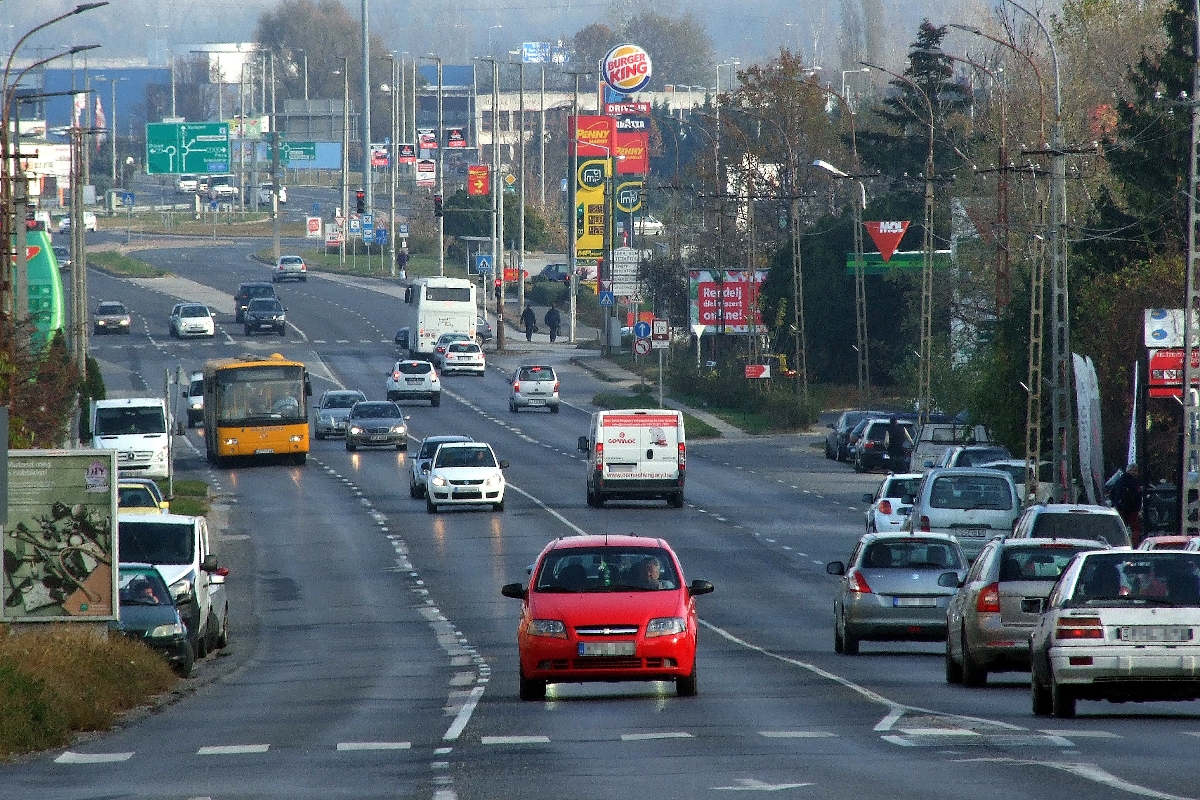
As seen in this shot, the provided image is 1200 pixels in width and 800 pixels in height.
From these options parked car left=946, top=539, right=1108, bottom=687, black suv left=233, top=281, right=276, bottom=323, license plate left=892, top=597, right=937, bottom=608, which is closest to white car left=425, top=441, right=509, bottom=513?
license plate left=892, top=597, right=937, bottom=608

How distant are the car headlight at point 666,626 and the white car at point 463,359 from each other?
217 ft

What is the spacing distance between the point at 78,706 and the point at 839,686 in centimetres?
695

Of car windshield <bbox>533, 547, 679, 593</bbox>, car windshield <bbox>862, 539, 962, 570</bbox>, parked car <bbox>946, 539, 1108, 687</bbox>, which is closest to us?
car windshield <bbox>533, 547, 679, 593</bbox>

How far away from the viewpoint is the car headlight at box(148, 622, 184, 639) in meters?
22.3

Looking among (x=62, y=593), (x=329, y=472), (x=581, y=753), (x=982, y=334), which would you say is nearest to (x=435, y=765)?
(x=581, y=753)

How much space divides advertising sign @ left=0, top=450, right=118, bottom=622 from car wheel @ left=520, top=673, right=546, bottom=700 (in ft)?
16.3

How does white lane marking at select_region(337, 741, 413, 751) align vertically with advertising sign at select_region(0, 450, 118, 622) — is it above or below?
below

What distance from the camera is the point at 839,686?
64.6ft

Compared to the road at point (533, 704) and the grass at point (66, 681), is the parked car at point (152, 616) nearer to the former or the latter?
the grass at point (66, 681)

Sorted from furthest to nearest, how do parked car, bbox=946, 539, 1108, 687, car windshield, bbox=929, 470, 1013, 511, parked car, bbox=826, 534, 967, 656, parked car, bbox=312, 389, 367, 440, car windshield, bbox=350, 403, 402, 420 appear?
parked car, bbox=312, 389, 367, 440
car windshield, bbox=350, 403, 402, 420
car windshield, bbox=929, 470, 1013, 511
parked car, bbox=826, 534, 967, 656
parked car, bbox=946, 539, 1108, 687

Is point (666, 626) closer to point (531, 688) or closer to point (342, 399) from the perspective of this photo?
point (531, 688)

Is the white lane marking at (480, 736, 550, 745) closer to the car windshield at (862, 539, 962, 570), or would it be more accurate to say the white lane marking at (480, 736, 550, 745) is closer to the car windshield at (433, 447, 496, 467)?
the car windshield at (862, 539, 962, 570)

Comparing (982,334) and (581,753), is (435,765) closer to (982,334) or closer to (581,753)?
(581,753)

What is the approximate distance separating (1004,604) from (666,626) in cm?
327
